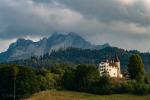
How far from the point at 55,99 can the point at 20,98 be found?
18.4 m

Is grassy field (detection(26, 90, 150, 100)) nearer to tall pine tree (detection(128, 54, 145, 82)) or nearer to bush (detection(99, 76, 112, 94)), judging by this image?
bush (detection(99, 76, 112, 94))

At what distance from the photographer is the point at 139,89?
153250 mm

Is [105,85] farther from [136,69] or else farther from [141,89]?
[136,69]

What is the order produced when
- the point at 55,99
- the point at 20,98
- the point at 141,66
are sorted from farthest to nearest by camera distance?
the point at 141,66 < the point at 20,98 < the point at 55,99

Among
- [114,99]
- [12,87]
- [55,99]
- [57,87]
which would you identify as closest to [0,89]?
[12,87]

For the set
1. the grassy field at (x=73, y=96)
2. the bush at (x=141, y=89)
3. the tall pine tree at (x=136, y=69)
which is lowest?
the grassy field at (x=73, y=96)

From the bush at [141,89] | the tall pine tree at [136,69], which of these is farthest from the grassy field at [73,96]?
the tall pine tree at [136,69]

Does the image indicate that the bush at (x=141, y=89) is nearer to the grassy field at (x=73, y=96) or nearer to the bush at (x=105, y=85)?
the grassy field at (x=73, y=96)

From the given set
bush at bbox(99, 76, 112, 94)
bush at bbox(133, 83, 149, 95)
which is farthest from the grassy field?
bush at bbox(99, 76, 112, 94)

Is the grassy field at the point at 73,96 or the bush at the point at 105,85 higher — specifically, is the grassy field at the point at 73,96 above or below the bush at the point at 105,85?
below

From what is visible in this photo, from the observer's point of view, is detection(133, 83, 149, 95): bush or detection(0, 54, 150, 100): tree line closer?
detection(133, 83, 149, 95): bush

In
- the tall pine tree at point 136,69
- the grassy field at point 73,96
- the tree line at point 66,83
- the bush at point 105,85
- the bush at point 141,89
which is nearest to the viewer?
the grassy field at point 73,96

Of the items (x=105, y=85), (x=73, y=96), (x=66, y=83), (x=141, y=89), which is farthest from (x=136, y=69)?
(x=73, y=96)

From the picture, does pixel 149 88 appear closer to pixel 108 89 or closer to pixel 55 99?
Result: pixel 108 89
